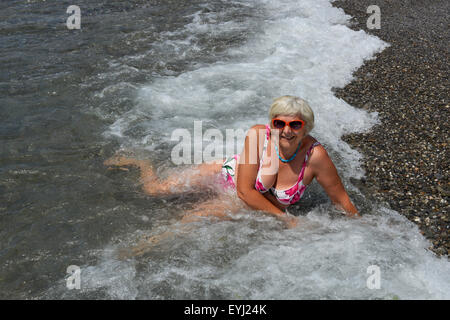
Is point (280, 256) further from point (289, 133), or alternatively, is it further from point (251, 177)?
point (289, 133)

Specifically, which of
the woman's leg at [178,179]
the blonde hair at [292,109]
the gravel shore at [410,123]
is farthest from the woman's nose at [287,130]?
the gravel shore at [410,123]

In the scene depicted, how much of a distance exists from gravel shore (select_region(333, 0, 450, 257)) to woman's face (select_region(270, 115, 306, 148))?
6.78 feet

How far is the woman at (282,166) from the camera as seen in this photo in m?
4.26

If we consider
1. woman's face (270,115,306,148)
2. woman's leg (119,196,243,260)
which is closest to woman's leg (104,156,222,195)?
woman's leg (119,196,243,260)

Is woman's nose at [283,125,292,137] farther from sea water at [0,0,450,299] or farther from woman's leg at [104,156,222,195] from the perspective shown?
woman's leg at [104,156,222,195]

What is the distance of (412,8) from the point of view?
13719mm

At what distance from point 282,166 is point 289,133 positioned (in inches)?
21.8

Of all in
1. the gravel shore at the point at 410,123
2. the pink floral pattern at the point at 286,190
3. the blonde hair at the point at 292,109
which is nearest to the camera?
the blonde hair at the point at 292,109

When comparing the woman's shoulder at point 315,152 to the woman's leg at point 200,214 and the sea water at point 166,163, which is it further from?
the woman's leg at point 200,214
